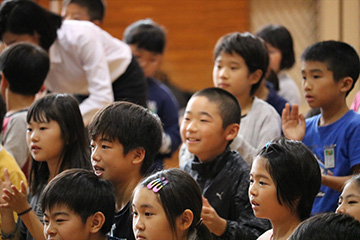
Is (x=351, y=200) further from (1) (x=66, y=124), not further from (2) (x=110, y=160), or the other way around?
(1) (x=66, y=124)

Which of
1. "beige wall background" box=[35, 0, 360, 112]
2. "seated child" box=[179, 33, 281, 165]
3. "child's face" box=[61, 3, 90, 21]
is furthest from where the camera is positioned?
"beige wall background" box=[35, 0, 360, 112]

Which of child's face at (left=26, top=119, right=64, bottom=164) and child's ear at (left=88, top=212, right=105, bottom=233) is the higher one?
child's face at (left=26, top=119, right=64, bottom=164)

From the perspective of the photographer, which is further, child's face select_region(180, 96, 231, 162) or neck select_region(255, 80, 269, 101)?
neck select_region(255, 80, 269, 101)

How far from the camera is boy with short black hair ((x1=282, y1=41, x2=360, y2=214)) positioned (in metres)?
2.64

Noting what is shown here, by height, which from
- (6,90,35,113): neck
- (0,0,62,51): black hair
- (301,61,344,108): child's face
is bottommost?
(6,90,35,113): neck

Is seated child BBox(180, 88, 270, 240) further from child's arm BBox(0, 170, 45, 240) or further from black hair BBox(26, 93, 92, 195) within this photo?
child's arm BBox(0, 170, 45, 240)

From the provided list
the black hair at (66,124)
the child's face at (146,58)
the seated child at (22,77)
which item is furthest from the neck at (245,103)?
the child's face at (146,58)

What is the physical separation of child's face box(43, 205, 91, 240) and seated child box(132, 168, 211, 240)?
23cm

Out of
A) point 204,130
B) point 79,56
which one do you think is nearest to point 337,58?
point 204,130

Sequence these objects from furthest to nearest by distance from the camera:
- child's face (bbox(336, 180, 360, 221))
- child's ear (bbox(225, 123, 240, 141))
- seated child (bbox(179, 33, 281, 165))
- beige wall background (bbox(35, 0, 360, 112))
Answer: beige wall background (bbox(35, 0, 360, 112)), seated child (bbox(179, 33, 281, 165)), child's ear (bbox(225, 123, 240, 141)), child's face (bbox(336, 180, 360, 221))

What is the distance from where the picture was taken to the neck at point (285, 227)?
2096 millimetres

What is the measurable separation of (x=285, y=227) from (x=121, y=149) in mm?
739

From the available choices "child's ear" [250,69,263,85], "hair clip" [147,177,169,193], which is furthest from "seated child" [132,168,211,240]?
"child's ear" [250,69,263,85]

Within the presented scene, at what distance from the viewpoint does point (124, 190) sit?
8.19ft
